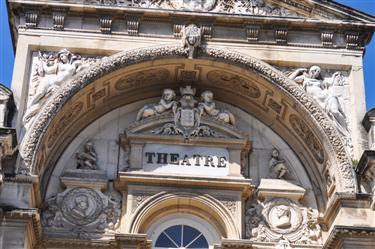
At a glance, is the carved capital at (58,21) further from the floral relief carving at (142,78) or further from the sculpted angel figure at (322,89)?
the sculpted angel figure at (322,89)

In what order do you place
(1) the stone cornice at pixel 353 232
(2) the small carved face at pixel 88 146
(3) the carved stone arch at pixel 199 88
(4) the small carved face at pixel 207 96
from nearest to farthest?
(1) the stone cornice at pixel 353 232 < (3) the carved stone arch at pixel 199 88 < (2) the small carved face at pixel 88 146 < (4) the small carved face at pixel 207 96

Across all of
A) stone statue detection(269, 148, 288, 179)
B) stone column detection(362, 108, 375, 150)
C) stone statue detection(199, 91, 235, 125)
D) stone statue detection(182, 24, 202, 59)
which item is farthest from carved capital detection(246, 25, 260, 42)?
stone column detection(362, 108, 375, 150)

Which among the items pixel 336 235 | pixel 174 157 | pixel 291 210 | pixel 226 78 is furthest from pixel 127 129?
pixel 336 235

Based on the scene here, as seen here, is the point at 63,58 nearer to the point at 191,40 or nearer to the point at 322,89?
the point at 191,40

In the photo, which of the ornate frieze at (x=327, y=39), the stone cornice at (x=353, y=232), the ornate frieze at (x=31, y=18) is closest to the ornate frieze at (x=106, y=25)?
the ornate frieze at (x=31, y=18)

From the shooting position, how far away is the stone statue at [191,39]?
46.3 feet

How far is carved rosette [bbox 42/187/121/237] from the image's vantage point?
44.1ft

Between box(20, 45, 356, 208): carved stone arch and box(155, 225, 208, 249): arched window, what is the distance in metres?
2.23

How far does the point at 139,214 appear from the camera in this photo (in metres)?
13.5

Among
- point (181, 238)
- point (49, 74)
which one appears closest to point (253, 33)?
point (49, 74)

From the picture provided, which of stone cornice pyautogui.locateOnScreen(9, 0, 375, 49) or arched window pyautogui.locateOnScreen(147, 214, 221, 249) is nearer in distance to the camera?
arched window pyautogui.locateOnScreen(147, 214, 221, 249)

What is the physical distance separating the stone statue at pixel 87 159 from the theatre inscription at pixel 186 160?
893 mm

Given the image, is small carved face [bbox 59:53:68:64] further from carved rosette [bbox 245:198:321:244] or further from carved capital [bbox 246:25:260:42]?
carved rosette [bbox 245:198:321:244]

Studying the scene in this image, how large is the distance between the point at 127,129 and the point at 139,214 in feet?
5.33
